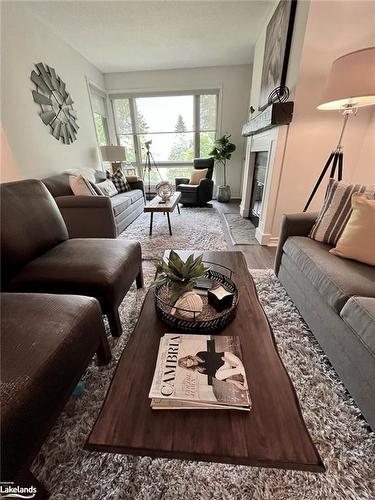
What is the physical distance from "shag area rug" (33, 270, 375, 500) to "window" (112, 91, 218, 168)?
5.07m

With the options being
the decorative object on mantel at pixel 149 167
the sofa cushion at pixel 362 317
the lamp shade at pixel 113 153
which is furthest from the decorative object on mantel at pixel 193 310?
the decorative object on mantel at pixel 149 167

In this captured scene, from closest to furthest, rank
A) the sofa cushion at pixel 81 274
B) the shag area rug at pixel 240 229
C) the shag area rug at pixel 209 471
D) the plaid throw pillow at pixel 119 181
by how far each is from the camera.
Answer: the shag area rug at pixel 209 471, the sofa cushion at pixel 81 274, the shag area rug at pixel 240 229, the plaid throw pillow at pixel 119 181

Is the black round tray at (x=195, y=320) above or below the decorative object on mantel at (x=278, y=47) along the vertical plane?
below

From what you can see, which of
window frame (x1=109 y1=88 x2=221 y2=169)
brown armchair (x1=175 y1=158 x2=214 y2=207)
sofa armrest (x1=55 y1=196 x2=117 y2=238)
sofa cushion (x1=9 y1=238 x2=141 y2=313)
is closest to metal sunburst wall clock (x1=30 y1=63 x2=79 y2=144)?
sofa armrest (x1=55 y1=196 x2=117 y2=238)

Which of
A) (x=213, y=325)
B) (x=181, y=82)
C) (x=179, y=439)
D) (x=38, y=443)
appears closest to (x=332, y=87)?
(x=213, y=325)

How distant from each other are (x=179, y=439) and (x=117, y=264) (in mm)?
951

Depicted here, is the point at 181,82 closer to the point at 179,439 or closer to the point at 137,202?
the point at 137,202

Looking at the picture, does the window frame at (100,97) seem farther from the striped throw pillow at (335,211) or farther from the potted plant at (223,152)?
the striped throw pillow at (335,211)

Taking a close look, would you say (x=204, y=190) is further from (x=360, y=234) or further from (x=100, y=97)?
(x=360, y=234)

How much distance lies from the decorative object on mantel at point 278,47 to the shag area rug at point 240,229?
156 cm

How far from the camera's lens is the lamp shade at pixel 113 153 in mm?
4121

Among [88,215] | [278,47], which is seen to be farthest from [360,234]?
[88,215]

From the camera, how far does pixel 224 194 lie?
15.9 ft

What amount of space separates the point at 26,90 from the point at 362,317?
3.82m
